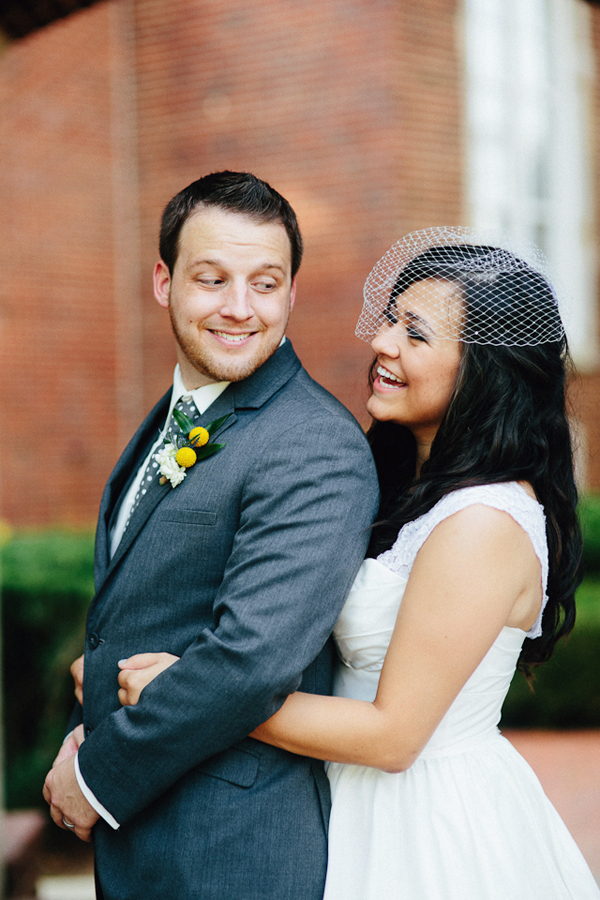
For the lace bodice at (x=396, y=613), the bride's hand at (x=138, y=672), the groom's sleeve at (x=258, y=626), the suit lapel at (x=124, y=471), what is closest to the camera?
the groom's sleeve at (x=258, y=626)

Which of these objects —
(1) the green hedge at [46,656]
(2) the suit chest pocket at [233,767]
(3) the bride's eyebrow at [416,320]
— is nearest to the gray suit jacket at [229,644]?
(2) the suit chest pocket at [233,767]

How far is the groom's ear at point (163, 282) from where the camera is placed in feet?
7.70

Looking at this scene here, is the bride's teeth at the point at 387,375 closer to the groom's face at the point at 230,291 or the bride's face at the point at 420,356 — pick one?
the bride's face at the point at 420,356

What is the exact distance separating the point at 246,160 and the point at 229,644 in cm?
668

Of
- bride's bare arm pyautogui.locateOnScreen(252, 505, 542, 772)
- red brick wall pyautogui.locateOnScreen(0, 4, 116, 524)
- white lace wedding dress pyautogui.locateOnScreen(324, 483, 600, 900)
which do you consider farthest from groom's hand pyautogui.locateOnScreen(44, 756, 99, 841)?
red brick wall pyautogui.locateOnScreen(0, 4, 116, 524)

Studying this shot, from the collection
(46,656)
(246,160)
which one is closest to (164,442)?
(46,656)

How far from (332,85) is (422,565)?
6.31m

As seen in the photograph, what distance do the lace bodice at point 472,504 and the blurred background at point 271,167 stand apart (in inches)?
177

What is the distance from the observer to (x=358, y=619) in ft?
6.93

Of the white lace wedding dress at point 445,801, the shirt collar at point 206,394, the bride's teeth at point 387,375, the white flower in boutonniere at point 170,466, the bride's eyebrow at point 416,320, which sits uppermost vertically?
the bride's eyebrow at point 416,320

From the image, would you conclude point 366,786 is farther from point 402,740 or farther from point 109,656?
point 109,656

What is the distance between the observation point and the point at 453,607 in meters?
1.90

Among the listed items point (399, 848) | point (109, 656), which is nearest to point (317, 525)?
point (109, 656)

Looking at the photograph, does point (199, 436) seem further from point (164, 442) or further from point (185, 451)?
point (164, 442)
